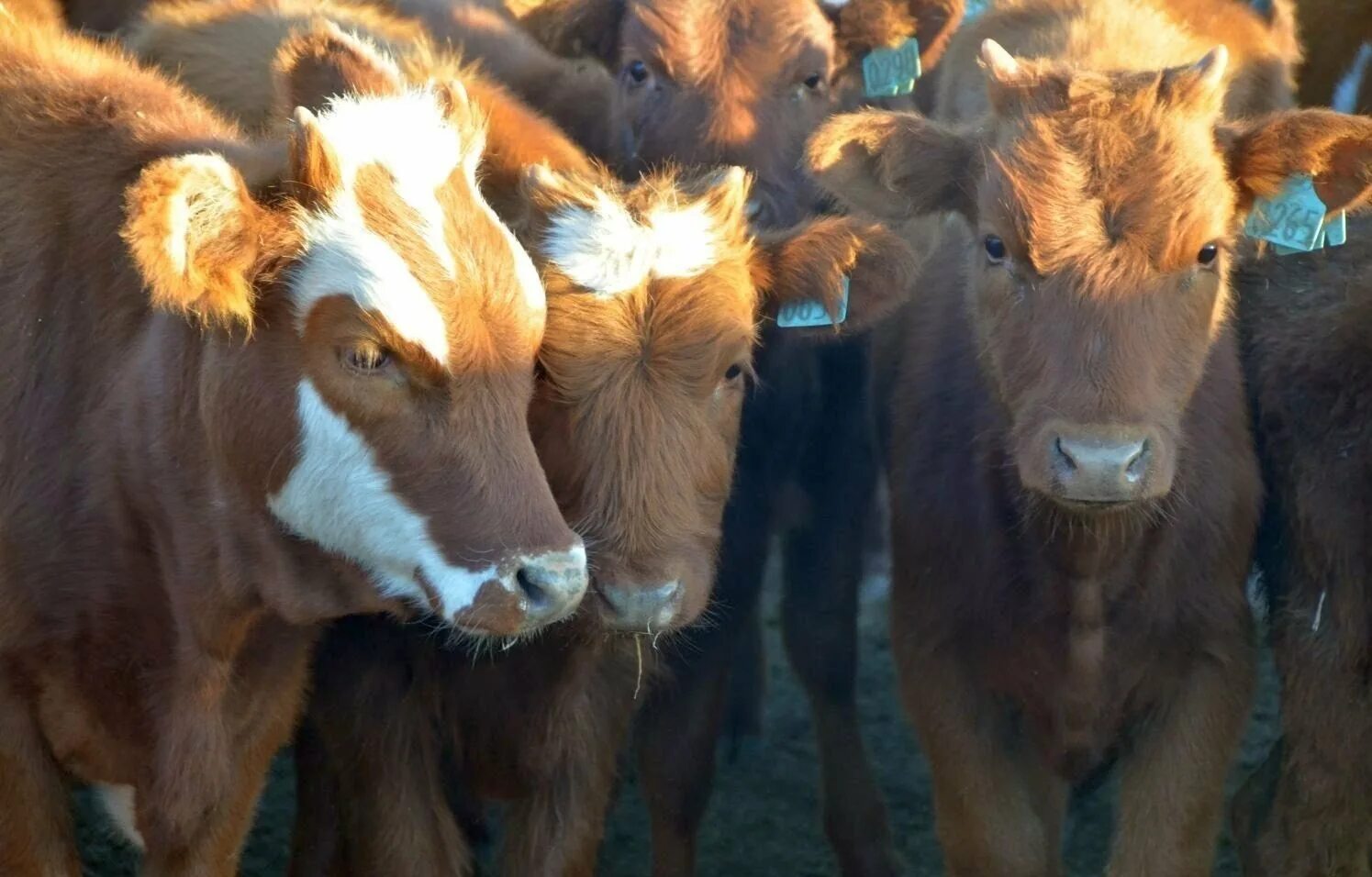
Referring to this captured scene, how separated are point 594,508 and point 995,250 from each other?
118cm

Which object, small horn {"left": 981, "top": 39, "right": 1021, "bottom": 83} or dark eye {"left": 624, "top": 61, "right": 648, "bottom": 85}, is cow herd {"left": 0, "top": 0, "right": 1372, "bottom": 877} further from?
dark eye {"left": 624, "top": 61, "right": 648, "bottom": 85}

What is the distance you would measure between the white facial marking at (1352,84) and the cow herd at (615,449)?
6.14 ft

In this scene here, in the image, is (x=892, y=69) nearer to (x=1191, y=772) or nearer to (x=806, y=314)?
(x=806, y=314)

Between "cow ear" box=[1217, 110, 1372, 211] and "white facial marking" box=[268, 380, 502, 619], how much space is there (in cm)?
220

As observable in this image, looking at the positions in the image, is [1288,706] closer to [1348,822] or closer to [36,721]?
[1348,822]

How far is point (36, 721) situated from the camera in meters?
3.99

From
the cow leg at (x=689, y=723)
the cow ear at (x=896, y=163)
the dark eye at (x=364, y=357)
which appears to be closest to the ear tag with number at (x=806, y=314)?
the cow ear at (x=896, y=163)

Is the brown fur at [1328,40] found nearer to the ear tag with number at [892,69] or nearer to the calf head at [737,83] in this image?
the ear tag with number at [892,69]

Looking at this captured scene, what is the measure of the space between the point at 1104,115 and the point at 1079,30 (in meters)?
1.63

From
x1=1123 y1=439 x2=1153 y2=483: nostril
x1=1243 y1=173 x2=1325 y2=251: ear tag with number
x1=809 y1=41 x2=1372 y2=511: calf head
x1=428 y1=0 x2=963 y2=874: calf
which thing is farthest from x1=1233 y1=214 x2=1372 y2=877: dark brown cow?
x1=428 y1=0 x2=963 y2=874: calf

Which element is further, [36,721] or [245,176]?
[36,721]

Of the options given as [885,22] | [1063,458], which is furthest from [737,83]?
[1063,458]

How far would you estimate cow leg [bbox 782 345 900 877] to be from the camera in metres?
5.86

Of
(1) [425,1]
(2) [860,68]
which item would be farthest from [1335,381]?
(1) [425,1]
